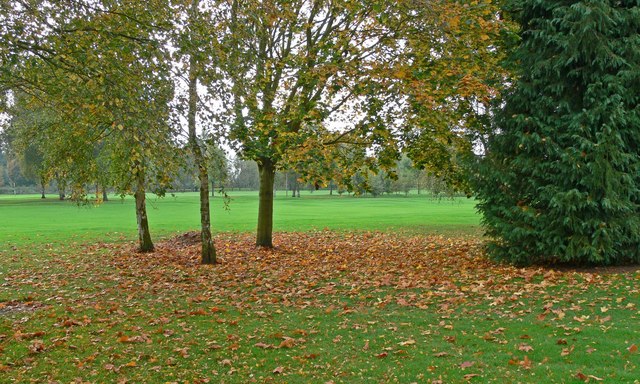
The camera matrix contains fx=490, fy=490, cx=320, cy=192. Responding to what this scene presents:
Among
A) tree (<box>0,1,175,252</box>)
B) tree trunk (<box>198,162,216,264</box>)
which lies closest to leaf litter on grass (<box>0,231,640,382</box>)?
tree trunk (<box>198,162,216,264</box>)

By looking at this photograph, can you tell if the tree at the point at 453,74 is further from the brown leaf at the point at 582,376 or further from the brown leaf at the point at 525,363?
the brown leaf at the point at 582,376

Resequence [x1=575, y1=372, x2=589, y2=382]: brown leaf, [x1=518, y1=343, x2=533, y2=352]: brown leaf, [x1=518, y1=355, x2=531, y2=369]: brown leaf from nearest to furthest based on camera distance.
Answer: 1. [x1=575, y1=372, x2=589, y2=382]: brown leaf
2. [x1=518, y1=355, x2=531, y2=369]: brown leaf
3. [x1=518, y1=343, x2=533, y2=352]: brown leaf

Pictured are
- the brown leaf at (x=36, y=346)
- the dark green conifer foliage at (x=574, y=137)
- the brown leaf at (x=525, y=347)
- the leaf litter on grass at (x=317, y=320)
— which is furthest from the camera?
the dark green conifer foliage at (x=574, y=137)

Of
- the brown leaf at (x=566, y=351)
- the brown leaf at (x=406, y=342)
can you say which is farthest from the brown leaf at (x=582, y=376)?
the brown leaf at (x=406, y=342)

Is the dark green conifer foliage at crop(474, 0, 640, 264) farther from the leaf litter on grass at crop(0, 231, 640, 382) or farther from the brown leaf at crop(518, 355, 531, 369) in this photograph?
the brown leaf at crop(518, 355, 531, 369)

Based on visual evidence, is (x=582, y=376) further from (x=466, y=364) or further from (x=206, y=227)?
(x=206, y=227)

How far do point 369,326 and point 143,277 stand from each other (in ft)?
22.2

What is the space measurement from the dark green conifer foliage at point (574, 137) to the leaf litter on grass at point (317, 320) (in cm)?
106

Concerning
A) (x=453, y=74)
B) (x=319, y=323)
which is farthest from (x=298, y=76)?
(x=319, y=323)

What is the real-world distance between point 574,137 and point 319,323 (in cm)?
721

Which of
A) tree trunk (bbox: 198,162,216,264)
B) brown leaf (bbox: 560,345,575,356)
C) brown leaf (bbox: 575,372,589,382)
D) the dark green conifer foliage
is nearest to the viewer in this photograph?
brown leaf (bbox: 575,372,589,382)

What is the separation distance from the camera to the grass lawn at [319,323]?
5.70m

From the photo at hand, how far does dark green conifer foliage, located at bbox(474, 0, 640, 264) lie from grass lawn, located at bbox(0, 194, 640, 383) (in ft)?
3.14

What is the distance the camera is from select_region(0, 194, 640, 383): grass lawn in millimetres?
5699
